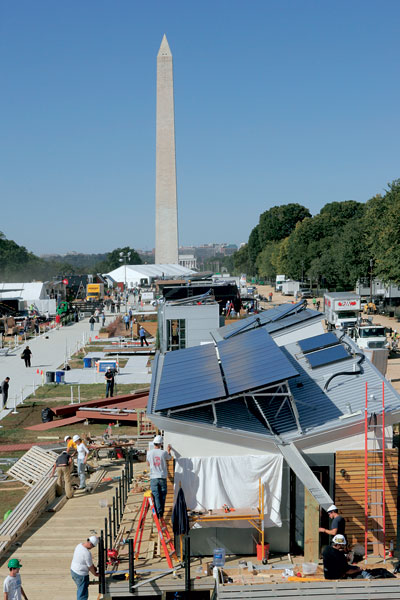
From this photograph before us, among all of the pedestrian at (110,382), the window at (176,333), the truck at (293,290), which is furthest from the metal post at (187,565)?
the truck at (293,290)

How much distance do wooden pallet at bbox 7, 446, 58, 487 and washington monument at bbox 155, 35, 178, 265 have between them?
239 ft

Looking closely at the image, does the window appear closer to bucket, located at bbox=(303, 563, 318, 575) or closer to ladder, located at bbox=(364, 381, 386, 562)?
ladder, located at bbox=(364, 381, 386, 562)

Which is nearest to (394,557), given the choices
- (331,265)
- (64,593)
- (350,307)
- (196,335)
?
(64,593)

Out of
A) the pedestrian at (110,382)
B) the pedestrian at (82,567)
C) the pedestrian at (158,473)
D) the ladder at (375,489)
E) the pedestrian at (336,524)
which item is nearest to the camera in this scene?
the pedestrian at (82,567)

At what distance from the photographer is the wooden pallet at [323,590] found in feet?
29.1

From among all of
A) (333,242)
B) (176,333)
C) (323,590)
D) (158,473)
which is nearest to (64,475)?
(158,473)

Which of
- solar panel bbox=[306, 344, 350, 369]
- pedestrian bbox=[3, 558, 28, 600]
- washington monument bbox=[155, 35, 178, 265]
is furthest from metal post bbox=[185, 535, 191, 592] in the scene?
washington monument bbox=[155, 35, 178, 265]

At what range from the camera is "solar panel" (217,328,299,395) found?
11672 mm

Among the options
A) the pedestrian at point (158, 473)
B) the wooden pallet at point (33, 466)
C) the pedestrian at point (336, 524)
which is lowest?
the wooden pallet at point (33, 466)

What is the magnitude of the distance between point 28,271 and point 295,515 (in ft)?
540

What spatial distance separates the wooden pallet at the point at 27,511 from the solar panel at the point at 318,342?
264 inches

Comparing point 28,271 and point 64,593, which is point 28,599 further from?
point 28,271

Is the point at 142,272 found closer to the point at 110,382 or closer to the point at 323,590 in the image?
the point at 110,382

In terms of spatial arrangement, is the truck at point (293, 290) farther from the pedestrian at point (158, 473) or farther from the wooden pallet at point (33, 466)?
the pedestrian at point (158, 473)
